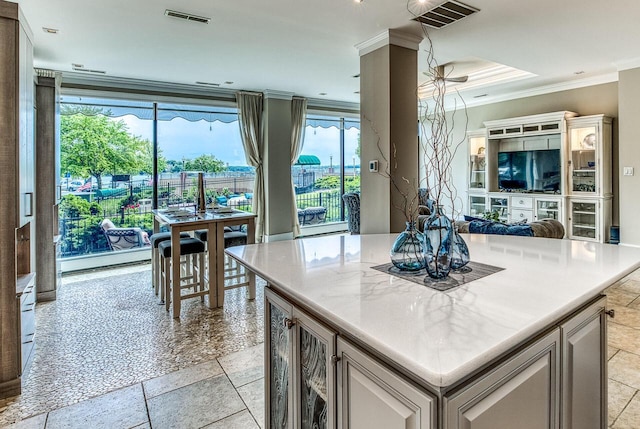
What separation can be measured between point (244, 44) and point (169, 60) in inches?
46.8

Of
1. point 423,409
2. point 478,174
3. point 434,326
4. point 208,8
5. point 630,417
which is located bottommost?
point 630,417

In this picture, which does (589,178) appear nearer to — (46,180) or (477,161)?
(477,161)

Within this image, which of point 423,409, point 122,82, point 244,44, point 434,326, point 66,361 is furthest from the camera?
point 122,82

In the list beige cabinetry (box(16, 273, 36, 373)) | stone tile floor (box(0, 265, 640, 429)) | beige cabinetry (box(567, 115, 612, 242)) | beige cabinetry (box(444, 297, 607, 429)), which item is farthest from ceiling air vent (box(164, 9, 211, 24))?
beige cabinetry (box(567, 115, 612, 242))

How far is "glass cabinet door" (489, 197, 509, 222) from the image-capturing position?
6.99 m

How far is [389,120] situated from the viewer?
3.75 metres

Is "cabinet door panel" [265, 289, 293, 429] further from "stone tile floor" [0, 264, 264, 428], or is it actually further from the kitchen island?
"stone tile floor" [0, 264, 264, 428]

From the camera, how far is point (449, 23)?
3.49m

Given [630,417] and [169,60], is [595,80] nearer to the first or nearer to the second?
[630,417]

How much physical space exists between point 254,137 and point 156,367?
4747 millimetres

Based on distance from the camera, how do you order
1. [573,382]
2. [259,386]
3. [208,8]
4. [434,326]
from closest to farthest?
[434,326] → [573,382] → [259,386] → [208,8]

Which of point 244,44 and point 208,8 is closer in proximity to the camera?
point 208,8

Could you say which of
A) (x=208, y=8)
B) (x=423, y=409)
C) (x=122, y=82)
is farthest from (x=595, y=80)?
(x=122, y=82)

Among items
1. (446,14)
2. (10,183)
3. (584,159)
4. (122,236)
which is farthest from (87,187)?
(584,159)
